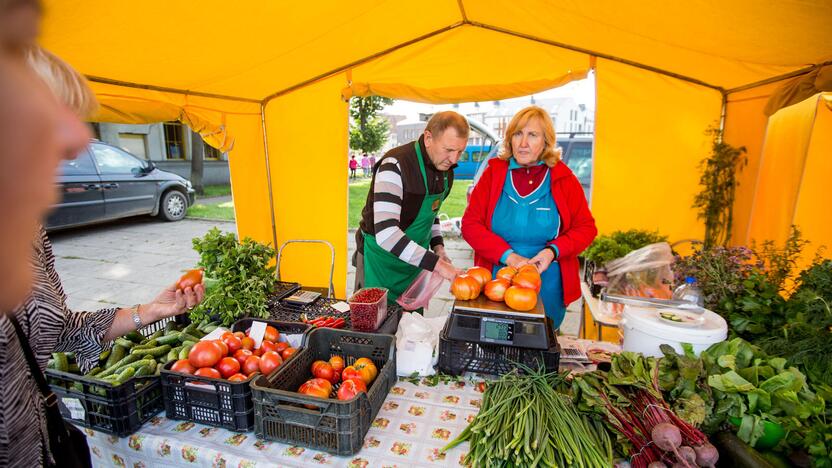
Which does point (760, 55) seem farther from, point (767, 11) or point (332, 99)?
point (332, 99)

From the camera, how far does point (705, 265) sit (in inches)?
101

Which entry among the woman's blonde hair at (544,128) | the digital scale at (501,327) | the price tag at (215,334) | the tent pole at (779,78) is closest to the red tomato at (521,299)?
the digital scale at (501,327)

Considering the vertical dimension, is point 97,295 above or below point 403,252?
below

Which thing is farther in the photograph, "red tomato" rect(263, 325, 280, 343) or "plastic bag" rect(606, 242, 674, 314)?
"plastic bag" rect(606, 242, 674, 314)

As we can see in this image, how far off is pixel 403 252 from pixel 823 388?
6.75 feet

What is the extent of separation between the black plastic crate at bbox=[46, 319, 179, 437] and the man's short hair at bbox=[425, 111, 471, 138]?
2066 mm

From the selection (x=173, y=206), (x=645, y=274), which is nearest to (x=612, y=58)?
(x=645, y=274)

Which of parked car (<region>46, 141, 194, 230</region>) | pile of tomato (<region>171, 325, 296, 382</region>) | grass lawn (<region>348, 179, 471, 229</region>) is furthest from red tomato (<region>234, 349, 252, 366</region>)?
grass lawn (<region>348, 179, 471, 229</region>)

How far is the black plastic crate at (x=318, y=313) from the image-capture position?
2.35m

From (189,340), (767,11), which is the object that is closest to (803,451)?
(767,11)

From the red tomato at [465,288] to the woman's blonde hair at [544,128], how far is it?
4.08 feet

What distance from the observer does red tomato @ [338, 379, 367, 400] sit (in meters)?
1.60

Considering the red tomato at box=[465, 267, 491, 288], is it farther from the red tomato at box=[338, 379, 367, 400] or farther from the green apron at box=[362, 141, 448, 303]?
the green apron at box=[362, 141, 448, 303]

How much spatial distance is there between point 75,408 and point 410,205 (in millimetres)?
2113
